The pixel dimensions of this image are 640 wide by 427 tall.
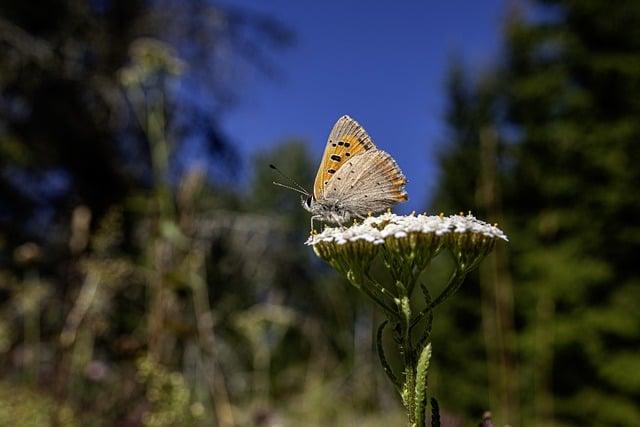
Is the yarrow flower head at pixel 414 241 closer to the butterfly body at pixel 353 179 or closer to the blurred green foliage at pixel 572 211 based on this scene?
the butterfly body at pixel 353 179

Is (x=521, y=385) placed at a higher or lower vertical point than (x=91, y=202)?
lower

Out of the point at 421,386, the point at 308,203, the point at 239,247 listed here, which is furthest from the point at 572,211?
the point at 421,386

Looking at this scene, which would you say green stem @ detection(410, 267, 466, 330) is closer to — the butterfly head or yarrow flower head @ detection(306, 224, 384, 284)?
yarrow flower head @ detection(306, 224, 384, 284)

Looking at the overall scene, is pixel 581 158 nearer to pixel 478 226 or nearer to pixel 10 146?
pixel 10 146

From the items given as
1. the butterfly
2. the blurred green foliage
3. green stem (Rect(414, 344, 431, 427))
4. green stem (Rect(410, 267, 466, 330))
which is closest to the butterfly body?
the butterfly

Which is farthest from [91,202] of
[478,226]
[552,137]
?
[552,137]

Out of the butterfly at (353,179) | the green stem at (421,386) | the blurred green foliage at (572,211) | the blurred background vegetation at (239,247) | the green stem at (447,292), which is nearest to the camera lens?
the green stem at (421,386)

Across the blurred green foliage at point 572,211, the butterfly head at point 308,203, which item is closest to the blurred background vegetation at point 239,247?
the blurred green foliage at point 572,211
